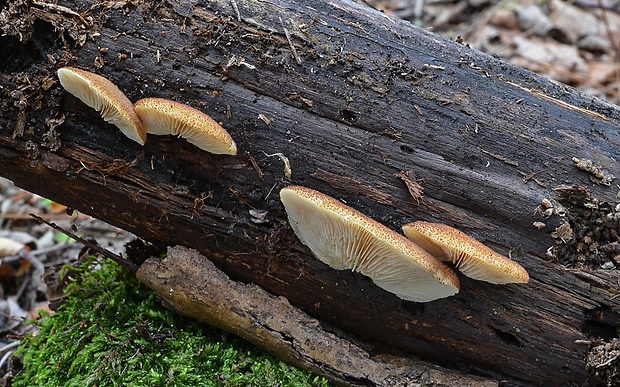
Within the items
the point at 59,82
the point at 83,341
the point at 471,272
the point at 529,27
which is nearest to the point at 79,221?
the point at 83,341

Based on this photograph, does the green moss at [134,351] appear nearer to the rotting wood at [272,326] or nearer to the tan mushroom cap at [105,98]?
the rotting wood at [272,326]

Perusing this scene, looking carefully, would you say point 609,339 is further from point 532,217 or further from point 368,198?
point 368,198

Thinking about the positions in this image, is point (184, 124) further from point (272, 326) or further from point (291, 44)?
point (272, 326)

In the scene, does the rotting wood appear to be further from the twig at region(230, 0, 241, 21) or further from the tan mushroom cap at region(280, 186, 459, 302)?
the twig at region(230, 0, 241, 21)

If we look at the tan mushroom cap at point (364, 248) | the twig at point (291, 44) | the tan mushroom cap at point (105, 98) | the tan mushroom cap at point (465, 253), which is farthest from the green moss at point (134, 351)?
the twig at point (291, 44)

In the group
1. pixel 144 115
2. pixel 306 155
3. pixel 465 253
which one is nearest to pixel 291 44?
pixel 306 155

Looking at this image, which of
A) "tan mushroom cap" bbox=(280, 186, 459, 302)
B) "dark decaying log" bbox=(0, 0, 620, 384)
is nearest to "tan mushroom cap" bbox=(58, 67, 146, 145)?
"dark decaying log" bbox=(0, 0, 620, 384)
